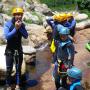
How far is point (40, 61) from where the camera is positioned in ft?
39.4

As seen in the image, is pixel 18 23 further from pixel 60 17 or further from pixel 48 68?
pixel 48 68

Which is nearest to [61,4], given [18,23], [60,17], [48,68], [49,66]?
[49,66]

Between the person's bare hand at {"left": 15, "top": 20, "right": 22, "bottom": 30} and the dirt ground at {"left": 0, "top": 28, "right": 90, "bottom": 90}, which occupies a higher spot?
the person's bare hand at {"left": 15, "top": 20, "right": 22, "bottom": 30}

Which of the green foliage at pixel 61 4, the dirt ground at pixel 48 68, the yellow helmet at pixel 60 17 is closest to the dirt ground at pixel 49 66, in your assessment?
the dirt ground at pixel 48 68

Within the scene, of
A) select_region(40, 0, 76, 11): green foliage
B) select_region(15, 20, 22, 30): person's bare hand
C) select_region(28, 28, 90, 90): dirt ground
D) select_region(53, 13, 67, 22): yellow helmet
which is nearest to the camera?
select_region(15, 20, 22, 30): person's bare hand

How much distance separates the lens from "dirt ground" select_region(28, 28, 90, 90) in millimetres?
9562

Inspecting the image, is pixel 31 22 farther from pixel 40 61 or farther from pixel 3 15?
pixel 40 61

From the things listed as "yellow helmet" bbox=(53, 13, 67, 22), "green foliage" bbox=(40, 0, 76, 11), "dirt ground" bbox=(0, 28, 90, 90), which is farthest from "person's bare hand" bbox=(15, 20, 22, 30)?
"green foliage" bbox=(40, 0, 76, 11)

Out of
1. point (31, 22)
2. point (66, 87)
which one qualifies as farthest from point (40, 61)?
point (31, 22)

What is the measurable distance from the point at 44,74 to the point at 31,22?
21.4ft

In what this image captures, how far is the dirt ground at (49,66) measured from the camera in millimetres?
9562

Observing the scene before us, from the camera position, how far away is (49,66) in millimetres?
11398

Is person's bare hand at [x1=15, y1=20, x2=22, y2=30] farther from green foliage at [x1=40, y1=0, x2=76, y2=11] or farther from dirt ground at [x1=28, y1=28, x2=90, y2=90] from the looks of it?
green foliage at [x1=40, y1=0, x2=76, y2=11]

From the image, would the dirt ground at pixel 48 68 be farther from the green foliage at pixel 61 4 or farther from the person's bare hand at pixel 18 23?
the green foliage at pixel 61 4
